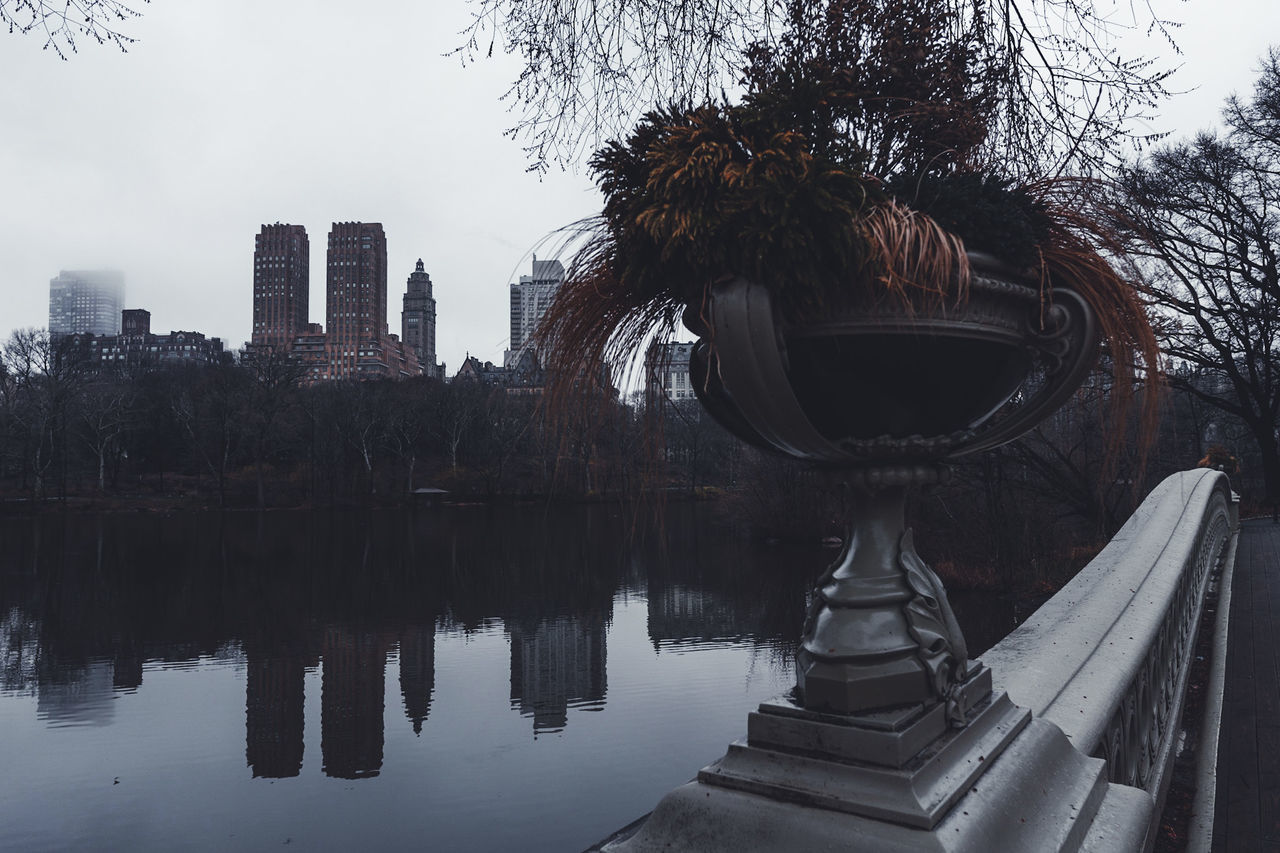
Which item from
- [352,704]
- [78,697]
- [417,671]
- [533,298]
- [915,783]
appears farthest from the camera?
[417,671]

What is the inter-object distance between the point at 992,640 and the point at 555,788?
24.4ft

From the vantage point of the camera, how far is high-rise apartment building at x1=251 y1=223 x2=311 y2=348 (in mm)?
126250

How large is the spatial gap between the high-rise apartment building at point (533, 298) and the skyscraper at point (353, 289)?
121 metres

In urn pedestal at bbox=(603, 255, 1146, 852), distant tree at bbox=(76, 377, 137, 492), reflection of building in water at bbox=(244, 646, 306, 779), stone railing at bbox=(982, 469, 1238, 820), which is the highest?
distant tree at bbox=(76, 377, 137, 492)

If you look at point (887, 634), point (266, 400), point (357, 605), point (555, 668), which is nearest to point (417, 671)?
point (555, 668)

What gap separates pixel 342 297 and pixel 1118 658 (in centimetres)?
12727

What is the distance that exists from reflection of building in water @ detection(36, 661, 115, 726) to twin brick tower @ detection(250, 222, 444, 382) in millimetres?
102168

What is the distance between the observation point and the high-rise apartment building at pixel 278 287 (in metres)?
126

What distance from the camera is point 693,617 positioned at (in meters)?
16.3

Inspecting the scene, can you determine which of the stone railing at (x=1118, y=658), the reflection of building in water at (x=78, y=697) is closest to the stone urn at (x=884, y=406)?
the stone railing at (x=1118, y=658)

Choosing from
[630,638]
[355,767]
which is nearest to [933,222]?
[355,767]

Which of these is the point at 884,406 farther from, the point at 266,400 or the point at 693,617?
the point at 266,400

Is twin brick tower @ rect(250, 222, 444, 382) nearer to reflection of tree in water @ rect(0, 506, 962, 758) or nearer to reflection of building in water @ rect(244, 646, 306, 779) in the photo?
reflection of tree in water @ rect(0, 506, 962, 758)

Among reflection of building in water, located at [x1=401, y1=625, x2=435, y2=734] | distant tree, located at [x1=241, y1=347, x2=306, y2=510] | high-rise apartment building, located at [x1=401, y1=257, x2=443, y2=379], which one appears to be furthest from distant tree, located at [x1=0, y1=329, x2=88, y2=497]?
high-rise apartment building, located at [x1=401, y1=257, x2=443, y2=379]
